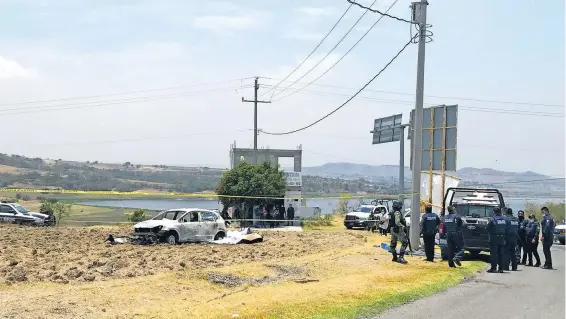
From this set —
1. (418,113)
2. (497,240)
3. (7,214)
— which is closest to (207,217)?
(418,113)

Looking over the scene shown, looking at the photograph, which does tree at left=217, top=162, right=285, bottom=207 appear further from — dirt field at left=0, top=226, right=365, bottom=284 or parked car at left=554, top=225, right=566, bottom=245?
parked car at left=554, top=225, right=566, bottom=245

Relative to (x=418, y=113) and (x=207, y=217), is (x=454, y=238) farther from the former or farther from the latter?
(x=207, y=217)

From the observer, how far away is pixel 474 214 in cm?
2186

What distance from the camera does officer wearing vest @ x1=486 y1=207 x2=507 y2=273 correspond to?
18.2 m

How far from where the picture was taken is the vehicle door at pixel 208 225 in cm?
2442

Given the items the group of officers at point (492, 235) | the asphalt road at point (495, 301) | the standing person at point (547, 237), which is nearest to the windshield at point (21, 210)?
the group of officers at point (492, 235)

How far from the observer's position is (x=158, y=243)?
2267 centimetres

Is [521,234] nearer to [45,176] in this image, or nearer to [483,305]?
[483,305]

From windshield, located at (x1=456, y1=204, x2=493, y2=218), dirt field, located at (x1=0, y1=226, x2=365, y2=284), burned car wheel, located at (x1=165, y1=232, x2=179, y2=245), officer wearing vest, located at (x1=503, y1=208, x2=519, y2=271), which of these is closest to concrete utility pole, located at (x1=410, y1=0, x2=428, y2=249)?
windshield, located at (x1=456, y1=204, x2=493, y2=218)

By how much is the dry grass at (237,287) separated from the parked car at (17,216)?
53.8 ft

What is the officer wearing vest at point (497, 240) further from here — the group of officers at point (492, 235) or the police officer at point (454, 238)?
the police officer at point (454, 238)

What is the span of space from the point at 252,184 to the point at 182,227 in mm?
19168

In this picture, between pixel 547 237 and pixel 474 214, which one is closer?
pixel 547 237

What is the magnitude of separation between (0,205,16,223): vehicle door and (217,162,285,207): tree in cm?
1298
